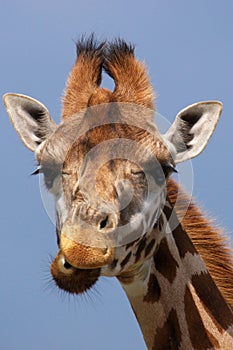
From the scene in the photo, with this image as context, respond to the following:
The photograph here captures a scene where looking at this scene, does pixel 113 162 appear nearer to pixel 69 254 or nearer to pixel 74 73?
pixel 69 254

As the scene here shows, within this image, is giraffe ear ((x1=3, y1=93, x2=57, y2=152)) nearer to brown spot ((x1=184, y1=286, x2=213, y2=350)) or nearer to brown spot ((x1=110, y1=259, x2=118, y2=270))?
brown spot ((x1=110, y1=259, x2=118, y2=270))

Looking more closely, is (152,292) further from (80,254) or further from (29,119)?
(29,119)

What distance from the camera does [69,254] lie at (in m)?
6.55

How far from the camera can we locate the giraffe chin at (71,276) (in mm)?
6766

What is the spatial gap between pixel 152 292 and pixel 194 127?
5.49 ft

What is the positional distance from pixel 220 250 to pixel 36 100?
254 centimetres

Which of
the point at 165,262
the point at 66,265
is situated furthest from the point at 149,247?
the point at 66,265

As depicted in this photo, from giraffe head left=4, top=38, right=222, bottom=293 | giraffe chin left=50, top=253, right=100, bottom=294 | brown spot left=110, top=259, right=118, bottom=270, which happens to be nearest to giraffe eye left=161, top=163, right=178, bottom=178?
giraffe head left=4, top=38, right=222, bottom=293

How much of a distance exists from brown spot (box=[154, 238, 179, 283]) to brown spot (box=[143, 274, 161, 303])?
122 mm

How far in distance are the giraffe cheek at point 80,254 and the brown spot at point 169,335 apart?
1523mm

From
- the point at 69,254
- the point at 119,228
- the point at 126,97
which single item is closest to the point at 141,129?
the point at 126,97

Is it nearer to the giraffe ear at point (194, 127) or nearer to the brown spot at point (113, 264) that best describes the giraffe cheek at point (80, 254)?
the brown spot at point (113, 264)

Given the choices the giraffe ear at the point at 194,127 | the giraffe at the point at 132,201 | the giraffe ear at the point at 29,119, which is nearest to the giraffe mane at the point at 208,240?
the giraffe at the point at 132,201

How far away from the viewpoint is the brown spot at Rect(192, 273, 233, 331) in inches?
312
